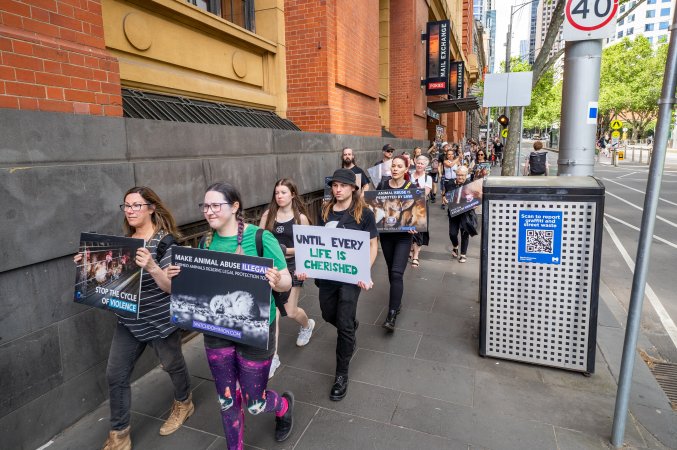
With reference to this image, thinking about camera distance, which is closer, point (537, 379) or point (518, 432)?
point (518, 432)

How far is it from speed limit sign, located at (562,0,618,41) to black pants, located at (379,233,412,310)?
2.93m

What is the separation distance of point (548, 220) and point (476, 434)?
1969mm

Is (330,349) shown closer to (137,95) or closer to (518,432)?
(518,432)

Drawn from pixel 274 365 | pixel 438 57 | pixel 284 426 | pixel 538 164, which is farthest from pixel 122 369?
pixel 438 57

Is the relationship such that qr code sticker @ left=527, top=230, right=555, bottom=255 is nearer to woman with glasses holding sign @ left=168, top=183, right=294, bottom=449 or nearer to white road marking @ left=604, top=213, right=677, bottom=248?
woman with glasses holding sign @ left=168, top=183, right=294, bottom=449

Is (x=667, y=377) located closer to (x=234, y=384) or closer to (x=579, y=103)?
(x=579, y=103)

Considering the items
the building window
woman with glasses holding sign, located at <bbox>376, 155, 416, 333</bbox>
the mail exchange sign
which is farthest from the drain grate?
the mail exchange sign

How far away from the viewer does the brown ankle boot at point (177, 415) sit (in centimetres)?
332

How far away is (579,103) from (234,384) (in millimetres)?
4784

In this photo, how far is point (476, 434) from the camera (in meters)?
3.23

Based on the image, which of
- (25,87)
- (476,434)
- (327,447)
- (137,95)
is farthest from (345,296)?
(137,95)

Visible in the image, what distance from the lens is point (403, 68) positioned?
1667cm

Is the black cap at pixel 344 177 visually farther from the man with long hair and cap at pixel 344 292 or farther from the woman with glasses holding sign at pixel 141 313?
the woman with glasses holding sign at pixel 141 313

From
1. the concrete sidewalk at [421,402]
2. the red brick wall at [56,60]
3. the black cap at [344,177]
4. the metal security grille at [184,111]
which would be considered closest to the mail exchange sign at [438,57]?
the metal security grille at [184,111]
